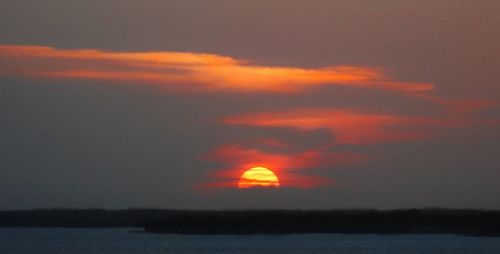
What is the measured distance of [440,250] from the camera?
75.4 metres

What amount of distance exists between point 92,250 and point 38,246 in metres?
7.80

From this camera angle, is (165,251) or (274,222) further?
(274,222)

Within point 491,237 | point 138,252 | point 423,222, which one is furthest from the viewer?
point 423,222

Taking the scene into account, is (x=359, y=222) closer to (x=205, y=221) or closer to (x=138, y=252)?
(x=205, y=221)

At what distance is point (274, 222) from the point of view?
106 meters

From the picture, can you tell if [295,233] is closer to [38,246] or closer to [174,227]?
[174,227]

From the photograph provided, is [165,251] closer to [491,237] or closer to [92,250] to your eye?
[92,250]

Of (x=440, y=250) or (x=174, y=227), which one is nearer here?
(x=440, y=250)

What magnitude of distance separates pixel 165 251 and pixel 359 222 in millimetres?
35496

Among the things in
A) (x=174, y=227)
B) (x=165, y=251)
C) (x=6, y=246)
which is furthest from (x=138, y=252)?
(x=174, y=227)

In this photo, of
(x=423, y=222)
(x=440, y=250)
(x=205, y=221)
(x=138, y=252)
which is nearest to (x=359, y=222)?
(x=423, y=222)

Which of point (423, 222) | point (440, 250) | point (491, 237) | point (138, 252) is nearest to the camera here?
point (138, 252)

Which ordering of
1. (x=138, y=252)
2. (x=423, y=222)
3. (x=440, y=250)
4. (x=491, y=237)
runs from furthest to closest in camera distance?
(x=423, y=222)
(x=491, y=237)
(x=440, y=250)
(x=138, y=252)

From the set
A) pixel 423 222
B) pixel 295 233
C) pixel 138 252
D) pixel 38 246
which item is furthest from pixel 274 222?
pixel 138 252
